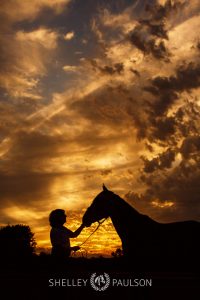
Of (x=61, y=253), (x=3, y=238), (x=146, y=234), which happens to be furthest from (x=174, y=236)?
(x=3, y=238)

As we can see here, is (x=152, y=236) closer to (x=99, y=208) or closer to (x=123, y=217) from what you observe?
(x=123, y=217)

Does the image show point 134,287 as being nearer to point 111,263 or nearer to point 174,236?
point 111,263

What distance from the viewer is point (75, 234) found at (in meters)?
9.06

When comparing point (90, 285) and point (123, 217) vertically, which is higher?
point (123, 217)

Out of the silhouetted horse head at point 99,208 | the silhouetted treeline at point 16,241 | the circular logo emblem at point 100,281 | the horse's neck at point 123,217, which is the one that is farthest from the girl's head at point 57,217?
the silhouetted treeline at point 16,241

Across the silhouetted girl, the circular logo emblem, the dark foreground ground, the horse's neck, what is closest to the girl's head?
the silhouetted girl

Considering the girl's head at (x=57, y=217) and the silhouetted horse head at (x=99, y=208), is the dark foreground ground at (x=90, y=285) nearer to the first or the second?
the girl's head at (x=57, y=217)

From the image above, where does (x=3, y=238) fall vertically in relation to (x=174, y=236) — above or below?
above

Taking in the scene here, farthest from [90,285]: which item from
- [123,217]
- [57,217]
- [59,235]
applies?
[123,217]

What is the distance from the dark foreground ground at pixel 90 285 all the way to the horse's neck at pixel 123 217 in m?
1.80

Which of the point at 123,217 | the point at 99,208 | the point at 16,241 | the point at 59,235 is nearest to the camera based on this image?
the point at 59,235

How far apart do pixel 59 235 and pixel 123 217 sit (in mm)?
1650

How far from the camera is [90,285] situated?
6.68 metres

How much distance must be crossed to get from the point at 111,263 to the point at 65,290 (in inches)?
38.7
